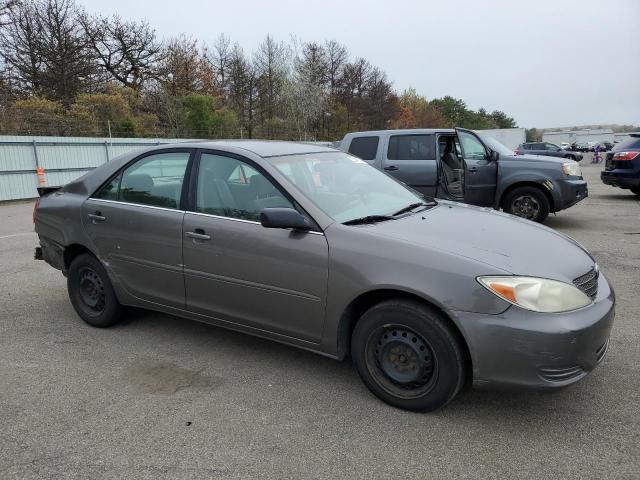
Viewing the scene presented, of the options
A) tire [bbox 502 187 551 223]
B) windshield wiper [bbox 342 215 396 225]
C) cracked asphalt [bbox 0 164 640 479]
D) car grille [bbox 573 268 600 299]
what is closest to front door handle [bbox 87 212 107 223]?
cracked asphalt [bbox 0 164 640 479]

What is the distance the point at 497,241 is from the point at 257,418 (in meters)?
1.83

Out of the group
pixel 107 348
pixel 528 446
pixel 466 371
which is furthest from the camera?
pixel 107 348

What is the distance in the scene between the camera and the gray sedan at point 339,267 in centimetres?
273

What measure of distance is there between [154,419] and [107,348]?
1.30 metres

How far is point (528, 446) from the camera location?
8.87 feet

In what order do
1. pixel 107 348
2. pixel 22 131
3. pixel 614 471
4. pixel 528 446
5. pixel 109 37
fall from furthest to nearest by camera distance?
pixel 109 37 < pixel 22 131 < pixel 107 348 < pixel 528 446 < pixel 614 471

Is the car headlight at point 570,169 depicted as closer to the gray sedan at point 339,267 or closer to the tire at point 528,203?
the tire at point 528,203

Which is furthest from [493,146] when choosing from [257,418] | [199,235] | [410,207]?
[257,418]

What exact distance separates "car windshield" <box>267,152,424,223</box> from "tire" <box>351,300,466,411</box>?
2.47 feet

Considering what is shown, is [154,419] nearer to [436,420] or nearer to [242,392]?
[242,392]

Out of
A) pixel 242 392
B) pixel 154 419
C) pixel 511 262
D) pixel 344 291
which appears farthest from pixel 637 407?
pixel 154 419

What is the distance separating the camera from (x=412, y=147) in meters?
8.96

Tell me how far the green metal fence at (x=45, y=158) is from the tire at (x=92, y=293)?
10477 mm

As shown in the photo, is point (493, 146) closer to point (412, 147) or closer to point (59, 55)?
point (412, 147)
